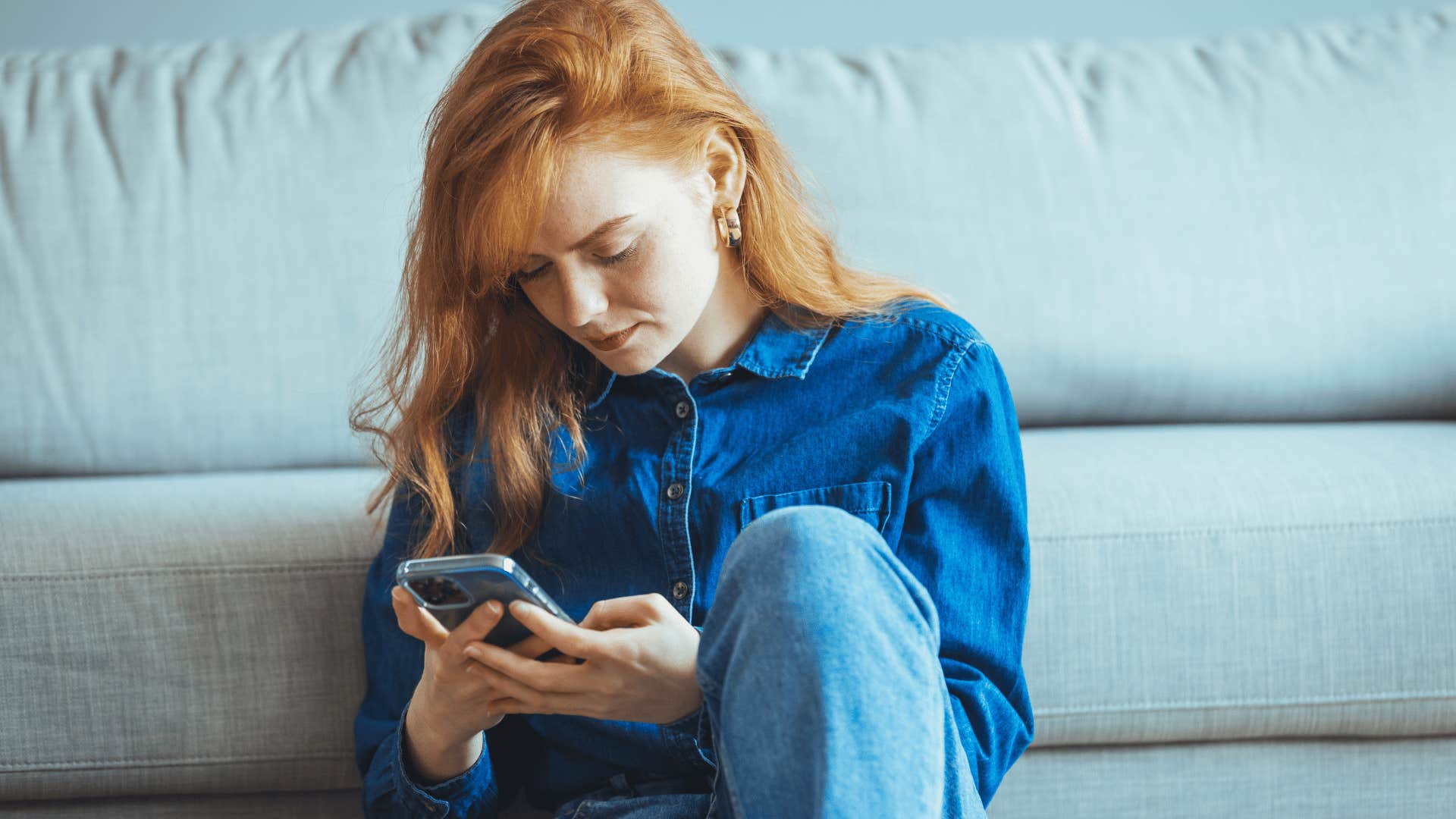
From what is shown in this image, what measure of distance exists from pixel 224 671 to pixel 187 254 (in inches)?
22.2

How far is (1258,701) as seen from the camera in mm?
1002

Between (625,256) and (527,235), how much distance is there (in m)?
0.07

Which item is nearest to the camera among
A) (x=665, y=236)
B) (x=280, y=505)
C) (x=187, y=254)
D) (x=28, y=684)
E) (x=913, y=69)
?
(x=665, y=236)

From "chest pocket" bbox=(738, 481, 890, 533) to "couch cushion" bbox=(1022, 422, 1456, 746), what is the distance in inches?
9.1

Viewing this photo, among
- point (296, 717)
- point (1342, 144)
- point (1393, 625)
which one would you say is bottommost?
point (296, 717)

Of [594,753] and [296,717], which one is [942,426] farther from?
[296,717]

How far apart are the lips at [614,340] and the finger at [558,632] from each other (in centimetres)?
22

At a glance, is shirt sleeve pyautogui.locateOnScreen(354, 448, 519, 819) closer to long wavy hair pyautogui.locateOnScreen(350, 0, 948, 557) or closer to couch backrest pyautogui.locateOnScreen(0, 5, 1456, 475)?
long wavy hair pyautogui.locateOnScreen(350, 0, 948, 557)

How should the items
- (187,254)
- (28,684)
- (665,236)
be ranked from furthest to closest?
1. (187,254)
2. (28,684)
3. (665,236)

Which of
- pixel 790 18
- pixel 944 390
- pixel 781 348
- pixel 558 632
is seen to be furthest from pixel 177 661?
pixel 790 18

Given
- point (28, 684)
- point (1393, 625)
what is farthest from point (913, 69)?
point (28, 684)

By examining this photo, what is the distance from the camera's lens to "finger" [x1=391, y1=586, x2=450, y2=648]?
0.74 metres

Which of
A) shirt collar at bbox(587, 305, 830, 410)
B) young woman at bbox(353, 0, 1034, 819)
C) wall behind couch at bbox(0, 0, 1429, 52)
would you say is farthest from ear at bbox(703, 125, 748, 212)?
wall behind couch at bbox(0, 0, 1429, 52)

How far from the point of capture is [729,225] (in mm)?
911
